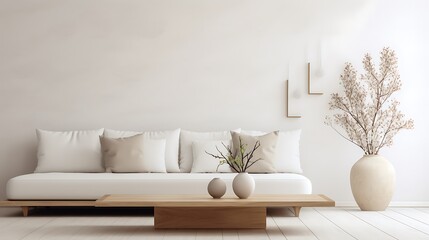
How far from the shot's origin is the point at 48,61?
330 inches

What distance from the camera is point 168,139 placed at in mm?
7961

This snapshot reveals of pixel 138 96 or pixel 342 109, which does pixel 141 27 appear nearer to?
pixel 138 96

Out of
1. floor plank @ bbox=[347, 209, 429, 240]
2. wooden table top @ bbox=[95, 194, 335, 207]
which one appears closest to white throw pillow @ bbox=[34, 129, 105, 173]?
wooden table top @ bbox=[95, 194, 335, 207]

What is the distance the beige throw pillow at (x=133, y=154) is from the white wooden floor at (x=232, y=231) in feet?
1.57

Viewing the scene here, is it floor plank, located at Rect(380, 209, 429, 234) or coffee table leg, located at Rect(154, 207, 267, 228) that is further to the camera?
floor plank, located at Rect(380, 209, 429, 234)

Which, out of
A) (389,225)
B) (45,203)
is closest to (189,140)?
(45,203)

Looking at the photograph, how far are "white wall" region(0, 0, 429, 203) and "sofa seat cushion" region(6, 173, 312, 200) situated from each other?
1228mm

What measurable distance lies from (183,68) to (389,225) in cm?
323

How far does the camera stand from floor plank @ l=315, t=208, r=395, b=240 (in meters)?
5.65

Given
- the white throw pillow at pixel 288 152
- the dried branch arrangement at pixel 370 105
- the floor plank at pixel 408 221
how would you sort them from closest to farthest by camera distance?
1. the floor plank at pixel 408 221
2. the white throw pillow at pixel 288 152
3. the dried branch arrangement at pixel 370 105

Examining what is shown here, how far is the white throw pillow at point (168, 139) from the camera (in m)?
7.88

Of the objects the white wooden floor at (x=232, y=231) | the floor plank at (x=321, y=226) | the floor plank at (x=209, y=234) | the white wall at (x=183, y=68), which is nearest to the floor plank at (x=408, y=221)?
the white wooden floor at (x=232, y=231)

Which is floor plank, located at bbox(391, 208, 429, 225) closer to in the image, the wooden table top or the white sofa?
the white sofa

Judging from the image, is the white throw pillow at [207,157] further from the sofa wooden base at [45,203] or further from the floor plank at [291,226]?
the sofa wooden base at [45,203]
